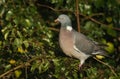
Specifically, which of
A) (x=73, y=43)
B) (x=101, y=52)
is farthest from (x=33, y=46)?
(x=101, y=52)

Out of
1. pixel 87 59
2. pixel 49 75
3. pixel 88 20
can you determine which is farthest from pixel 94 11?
pixel 49 75

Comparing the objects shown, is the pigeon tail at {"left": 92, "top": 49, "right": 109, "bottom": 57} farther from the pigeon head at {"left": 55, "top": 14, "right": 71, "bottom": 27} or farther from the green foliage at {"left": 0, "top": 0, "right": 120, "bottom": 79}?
the pigeon head at {"left": 55, "top": 14, "right": 71, "bottom": 27}

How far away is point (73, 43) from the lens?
16.4 ft

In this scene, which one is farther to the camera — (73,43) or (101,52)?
(101,52)

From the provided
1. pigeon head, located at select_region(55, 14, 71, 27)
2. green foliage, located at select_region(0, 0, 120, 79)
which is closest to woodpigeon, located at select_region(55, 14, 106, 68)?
pigeon head, located at select_region(55, 14, 71, 27)

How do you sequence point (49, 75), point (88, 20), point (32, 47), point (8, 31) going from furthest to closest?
point (88, 20) < point (49, 75) < point (32, 47) < point (8, 31)

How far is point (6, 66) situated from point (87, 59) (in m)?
1.30

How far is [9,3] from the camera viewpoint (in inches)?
175

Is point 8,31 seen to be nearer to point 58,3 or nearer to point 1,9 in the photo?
point 1,9

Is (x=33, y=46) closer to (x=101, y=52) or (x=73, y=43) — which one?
(x=73, y=43)

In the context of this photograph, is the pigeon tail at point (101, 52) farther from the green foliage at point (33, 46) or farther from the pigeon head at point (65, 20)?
the pigeon head at point (65, 20)

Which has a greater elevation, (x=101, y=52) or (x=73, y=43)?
(x=73, y=43)

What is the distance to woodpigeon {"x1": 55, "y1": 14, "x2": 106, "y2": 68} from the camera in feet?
16.2

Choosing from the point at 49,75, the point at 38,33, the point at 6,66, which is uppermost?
the point at 38,33
